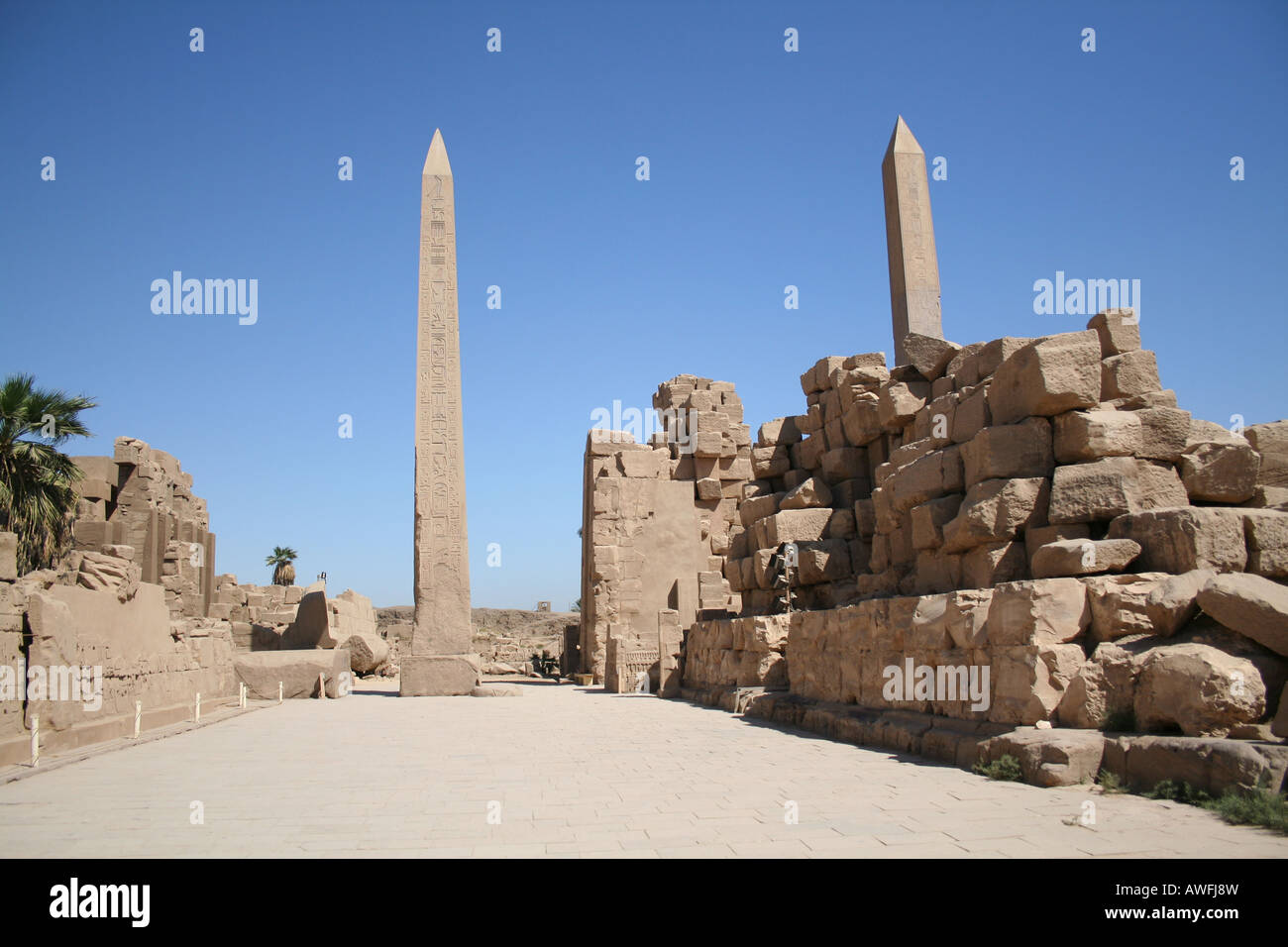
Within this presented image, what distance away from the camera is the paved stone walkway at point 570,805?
3805 mm

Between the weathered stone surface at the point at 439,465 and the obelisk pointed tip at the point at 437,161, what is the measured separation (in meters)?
0.69

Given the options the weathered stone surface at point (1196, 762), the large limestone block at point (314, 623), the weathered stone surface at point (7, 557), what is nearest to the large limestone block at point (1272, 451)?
the weathered stone surface at point (1196, 762)

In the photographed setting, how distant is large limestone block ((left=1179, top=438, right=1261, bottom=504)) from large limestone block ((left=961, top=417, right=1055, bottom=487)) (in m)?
0.85

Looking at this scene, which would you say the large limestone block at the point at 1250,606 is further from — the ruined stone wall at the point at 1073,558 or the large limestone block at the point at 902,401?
the large limestone block at the point at 902,401

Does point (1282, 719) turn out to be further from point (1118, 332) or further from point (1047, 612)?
point (1118, 332)

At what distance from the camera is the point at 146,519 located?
16.5 meters

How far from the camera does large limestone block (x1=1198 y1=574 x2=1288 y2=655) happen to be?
4.52 meters

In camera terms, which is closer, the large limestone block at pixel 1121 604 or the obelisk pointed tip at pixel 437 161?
the large limestone block at pixel 1121 604

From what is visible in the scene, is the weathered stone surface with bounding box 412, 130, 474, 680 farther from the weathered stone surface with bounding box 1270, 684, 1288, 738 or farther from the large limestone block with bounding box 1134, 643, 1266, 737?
the weathered stone surface with bounding box 1270, 684, 1288, 738

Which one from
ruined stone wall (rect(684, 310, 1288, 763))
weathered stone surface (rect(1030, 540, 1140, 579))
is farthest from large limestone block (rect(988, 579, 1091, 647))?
weathered stone surface (rect(1030, 540, 1140, 579))

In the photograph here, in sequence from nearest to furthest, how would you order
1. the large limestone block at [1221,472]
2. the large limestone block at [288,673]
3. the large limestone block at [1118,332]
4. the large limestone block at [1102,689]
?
the large limestone block at [1102,689]
the large limestone block at [1221,472]
the large limestone block at [1118,332]
the large limestone block at [288,673]

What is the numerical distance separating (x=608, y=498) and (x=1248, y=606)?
12387mm
